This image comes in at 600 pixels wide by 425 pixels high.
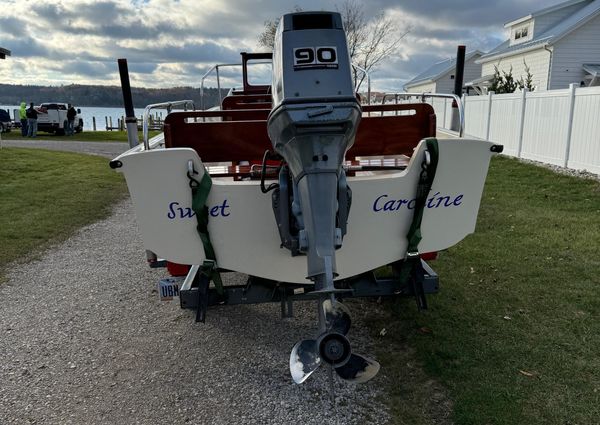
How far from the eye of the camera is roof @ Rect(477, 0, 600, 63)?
21.9 m

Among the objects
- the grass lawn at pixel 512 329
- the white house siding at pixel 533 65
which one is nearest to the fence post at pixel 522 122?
the grass lawn at pixel 512 329

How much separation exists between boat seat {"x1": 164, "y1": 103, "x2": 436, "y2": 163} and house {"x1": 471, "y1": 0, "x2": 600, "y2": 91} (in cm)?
2038

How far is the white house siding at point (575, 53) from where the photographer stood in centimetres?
2233

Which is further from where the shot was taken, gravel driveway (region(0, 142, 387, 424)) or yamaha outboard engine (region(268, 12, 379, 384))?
gravel driveway (region(0, 142, 387, 424))

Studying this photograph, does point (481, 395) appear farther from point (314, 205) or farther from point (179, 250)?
point (179, 250)

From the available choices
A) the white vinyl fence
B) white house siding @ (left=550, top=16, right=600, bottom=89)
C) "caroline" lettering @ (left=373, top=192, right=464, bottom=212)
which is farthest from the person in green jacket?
"caroline" lettering @ (left=373, top=192, right=464, bottom=212)

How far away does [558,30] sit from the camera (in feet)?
76.6

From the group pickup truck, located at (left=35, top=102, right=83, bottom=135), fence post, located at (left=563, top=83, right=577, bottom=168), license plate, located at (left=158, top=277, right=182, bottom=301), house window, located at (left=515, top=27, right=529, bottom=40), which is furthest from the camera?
pickup truck, located at (left=35, top=102, right=83, bottom=135)

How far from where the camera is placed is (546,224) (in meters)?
7.14

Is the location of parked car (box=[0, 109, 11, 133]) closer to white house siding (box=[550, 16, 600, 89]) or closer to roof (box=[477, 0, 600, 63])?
roof (box=[477, 0, 600, 63])

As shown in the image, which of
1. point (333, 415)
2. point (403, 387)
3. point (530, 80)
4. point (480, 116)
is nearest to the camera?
point (333, 415)

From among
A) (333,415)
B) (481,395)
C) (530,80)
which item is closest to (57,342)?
(333,415)

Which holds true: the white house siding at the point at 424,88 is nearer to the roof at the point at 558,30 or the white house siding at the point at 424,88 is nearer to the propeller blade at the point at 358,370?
the roof at the point at 558,30

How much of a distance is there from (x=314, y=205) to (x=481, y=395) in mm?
1705
